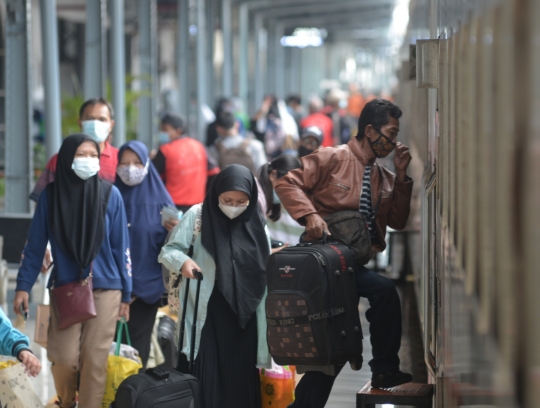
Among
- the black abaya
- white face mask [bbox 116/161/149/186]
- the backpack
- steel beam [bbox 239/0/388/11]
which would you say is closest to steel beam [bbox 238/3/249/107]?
steel beam [bbox 239/0/388/11]

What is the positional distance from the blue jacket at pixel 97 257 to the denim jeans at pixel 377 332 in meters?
1.23

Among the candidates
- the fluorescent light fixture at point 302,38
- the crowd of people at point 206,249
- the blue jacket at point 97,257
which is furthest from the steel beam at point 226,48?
the blue jacket at point 97,257

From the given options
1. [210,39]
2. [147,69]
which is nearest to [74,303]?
[147,69]

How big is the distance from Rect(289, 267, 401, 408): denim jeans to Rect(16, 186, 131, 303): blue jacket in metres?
1.23

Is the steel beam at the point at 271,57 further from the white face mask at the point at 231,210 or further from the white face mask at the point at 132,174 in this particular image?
the white face mask at the point at 231,210

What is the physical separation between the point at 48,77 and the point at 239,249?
5.67 m

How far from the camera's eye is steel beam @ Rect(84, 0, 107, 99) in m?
11.3

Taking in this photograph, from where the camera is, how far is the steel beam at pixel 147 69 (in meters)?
15.0

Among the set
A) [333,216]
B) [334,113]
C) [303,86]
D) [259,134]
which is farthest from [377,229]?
[303,86]

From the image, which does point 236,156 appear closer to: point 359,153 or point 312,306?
point 359,153

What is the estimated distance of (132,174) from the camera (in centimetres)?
607

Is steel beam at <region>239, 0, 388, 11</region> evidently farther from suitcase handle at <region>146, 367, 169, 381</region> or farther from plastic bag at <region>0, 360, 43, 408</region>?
plastic bag at <region>0, 360, 43, 408</region>

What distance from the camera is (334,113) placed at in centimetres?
1736

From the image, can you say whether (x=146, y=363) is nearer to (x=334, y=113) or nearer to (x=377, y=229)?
(x=377, y=229)
